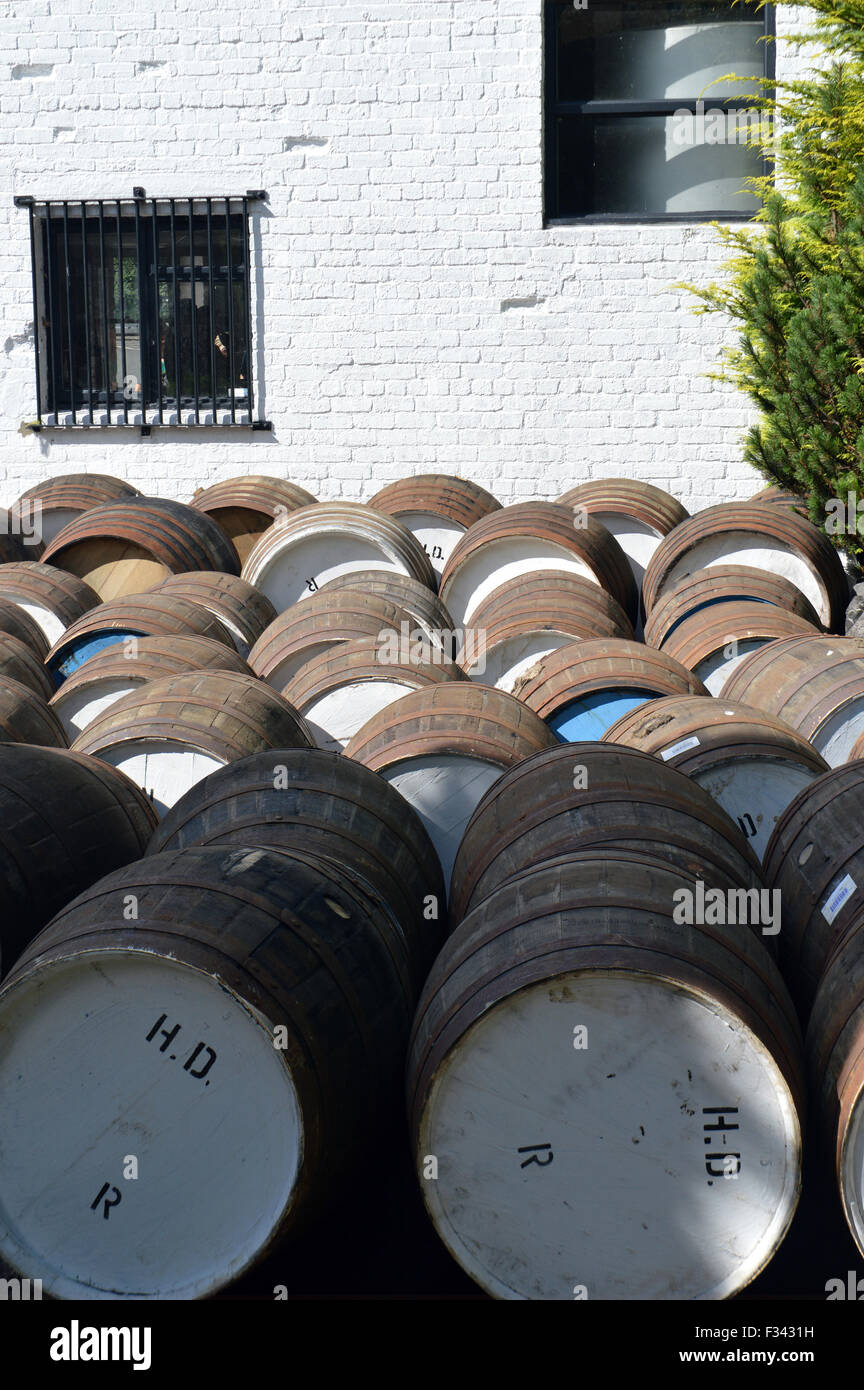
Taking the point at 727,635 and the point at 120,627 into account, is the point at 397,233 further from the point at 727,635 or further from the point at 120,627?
the point at 727,635

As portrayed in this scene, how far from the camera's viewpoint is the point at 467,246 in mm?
11336

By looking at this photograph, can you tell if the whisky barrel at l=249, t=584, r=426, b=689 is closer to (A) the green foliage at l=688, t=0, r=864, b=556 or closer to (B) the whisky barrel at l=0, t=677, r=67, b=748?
(B) the whisky barrel at l=0, t=677, r=67, b=748

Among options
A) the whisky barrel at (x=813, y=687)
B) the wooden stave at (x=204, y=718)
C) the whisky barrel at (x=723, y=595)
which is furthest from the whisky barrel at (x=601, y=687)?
the whisky barrel at (x=723, y=595)

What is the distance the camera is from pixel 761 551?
25.7 feet

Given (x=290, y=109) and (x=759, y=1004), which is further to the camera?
(x=290, y=109)

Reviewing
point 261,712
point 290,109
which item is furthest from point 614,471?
point 261,712

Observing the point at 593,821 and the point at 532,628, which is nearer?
the point at 593,821

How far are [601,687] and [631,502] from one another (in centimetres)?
442

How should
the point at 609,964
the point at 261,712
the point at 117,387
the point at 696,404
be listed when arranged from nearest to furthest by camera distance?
the point at 609,964
the point at 261,712
the point at 696,404
the point at 117,387

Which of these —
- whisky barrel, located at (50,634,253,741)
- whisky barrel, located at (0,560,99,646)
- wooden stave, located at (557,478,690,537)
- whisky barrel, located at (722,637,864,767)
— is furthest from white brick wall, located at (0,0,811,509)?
whisky barrel, located at (50,634,253,741)

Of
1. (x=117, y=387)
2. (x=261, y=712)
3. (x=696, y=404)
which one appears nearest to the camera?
(x=261, y=712)

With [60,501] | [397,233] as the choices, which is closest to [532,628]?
[60,501]
